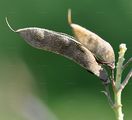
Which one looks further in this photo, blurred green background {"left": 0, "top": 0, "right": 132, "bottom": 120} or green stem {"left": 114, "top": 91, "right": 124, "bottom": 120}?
blurred green background {"left": 0, "top": 0, "right": 132, "bottom": 120}

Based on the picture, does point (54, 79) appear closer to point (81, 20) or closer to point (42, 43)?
point (81, 20)

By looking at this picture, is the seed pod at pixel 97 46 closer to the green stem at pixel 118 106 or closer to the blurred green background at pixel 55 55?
the green stem at pixel 118 106

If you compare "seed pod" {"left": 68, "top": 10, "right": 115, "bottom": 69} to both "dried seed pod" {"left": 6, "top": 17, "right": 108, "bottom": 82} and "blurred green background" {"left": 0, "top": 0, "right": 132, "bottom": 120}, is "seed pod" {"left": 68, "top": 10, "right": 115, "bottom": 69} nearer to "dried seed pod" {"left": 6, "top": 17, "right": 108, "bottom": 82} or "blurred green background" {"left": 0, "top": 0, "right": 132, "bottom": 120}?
"dried seed pod" {"left": 6, "top": 17, "right": 108, "bottom": 82}

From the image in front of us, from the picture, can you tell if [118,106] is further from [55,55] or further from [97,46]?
[55,55]

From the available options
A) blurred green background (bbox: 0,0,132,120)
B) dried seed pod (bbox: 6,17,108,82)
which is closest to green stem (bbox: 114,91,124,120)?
dried seed pod (bbox: 6,17,108,82)

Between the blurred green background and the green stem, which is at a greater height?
the green stem

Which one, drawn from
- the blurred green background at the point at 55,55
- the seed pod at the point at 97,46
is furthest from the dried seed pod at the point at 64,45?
the blurred green background at the point at 55,55

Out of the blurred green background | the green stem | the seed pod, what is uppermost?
the seed pod

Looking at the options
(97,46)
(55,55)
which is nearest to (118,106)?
(97,46)
